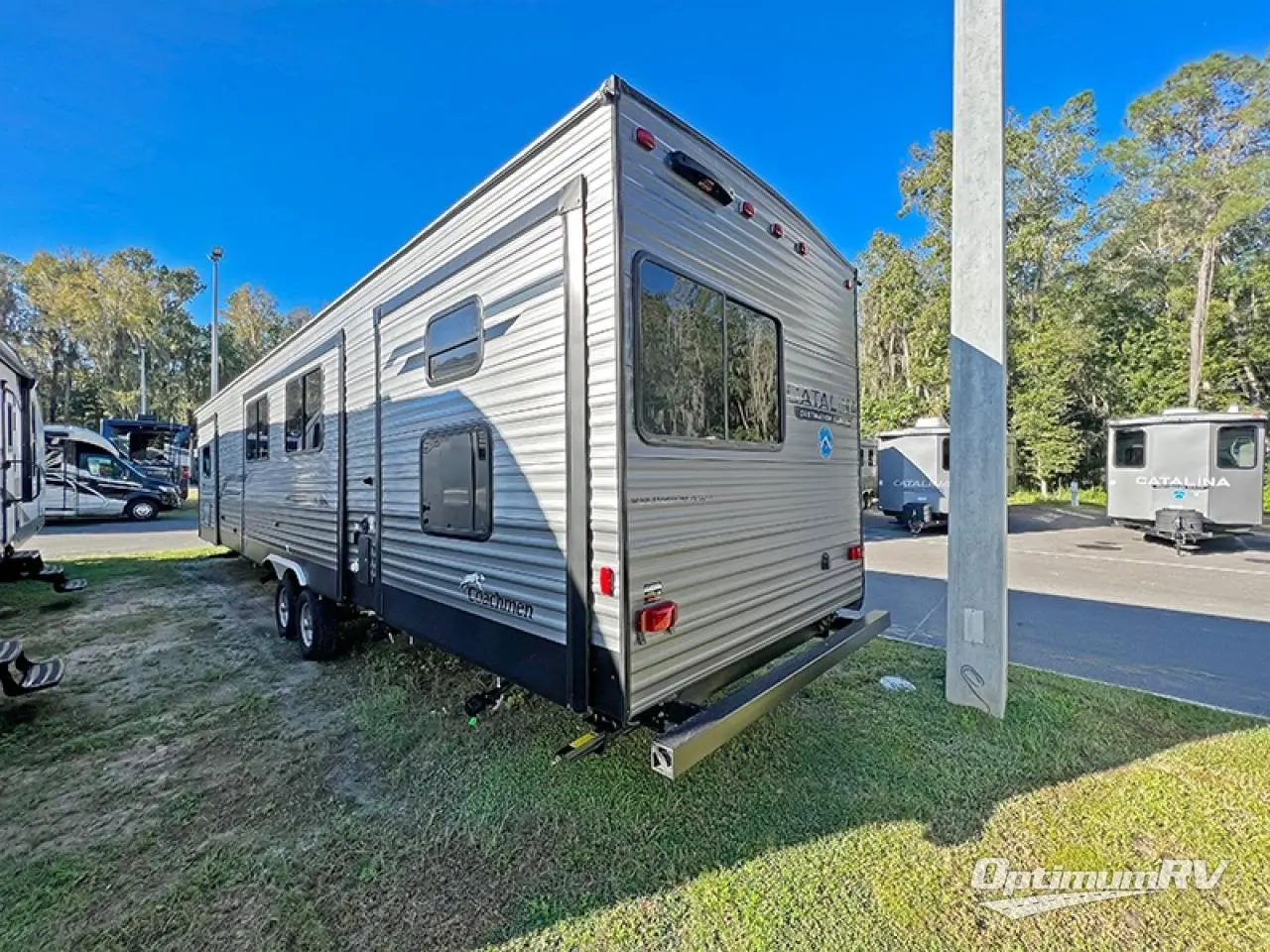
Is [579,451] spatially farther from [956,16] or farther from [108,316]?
[108,316]

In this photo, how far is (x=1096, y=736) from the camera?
350cm

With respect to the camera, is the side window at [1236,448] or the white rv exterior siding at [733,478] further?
the side window at [1236,448]

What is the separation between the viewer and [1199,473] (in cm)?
1046

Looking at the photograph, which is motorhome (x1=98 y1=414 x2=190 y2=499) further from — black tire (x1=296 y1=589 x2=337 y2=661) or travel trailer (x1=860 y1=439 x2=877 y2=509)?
travel trailer (x1=860 y1=439 x2=877 y2=509)

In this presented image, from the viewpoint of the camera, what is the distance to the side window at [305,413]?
5166mm

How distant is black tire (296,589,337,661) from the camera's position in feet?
16.4

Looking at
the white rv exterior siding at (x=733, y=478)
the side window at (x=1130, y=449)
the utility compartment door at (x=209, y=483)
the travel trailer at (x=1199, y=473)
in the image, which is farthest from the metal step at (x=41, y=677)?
the side window at (x=1130, y=449)

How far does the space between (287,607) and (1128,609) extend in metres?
8.80

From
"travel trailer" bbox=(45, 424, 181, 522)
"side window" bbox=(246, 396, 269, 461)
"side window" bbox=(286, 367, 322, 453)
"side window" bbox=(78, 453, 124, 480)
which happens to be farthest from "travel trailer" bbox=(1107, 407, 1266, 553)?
"side window" bbox=(78, 453, 124, 480)

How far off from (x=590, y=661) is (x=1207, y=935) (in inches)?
96.1

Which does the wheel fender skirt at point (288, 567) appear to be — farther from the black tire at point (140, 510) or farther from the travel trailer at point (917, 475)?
the black tire at point (140, 510)

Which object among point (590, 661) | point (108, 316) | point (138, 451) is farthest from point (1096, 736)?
point (108, 316)

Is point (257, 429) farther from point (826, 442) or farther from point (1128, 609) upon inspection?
point (1128, 609)

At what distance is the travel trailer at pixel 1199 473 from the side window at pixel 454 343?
41.9ft
